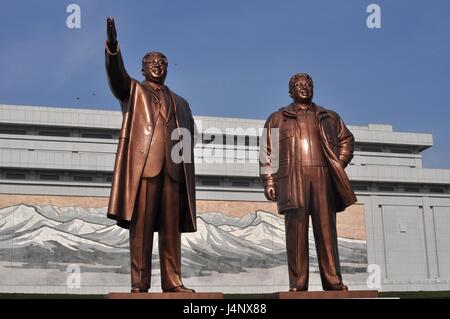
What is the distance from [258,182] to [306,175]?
18.6 m

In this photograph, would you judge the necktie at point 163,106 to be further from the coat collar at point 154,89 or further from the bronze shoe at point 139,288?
the bronze shoe at point 139,288

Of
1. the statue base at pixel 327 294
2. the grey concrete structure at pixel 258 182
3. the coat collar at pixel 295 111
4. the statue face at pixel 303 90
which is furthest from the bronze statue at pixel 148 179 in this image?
the grey concrete structure at pixel 258 182

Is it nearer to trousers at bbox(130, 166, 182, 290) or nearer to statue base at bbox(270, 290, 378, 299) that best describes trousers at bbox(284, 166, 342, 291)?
statue base at bbox(270, 290, 378, 299)

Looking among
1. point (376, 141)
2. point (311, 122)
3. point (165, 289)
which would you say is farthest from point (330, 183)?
point (376, 141)

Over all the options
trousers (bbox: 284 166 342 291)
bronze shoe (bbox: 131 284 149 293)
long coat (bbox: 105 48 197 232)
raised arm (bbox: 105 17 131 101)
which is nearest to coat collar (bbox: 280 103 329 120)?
trousers (bbox: 284 166 342 291)

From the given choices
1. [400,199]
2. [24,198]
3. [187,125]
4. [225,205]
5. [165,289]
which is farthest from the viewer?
[400,199]

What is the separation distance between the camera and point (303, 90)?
603 centimetres

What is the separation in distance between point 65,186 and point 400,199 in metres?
13.6

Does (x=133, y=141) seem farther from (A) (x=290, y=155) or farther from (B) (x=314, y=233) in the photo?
(B) (x=314, y=233)

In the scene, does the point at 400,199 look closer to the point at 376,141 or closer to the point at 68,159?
the point at 376,141

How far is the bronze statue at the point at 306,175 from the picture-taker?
564 cm

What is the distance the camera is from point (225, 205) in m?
23.3
